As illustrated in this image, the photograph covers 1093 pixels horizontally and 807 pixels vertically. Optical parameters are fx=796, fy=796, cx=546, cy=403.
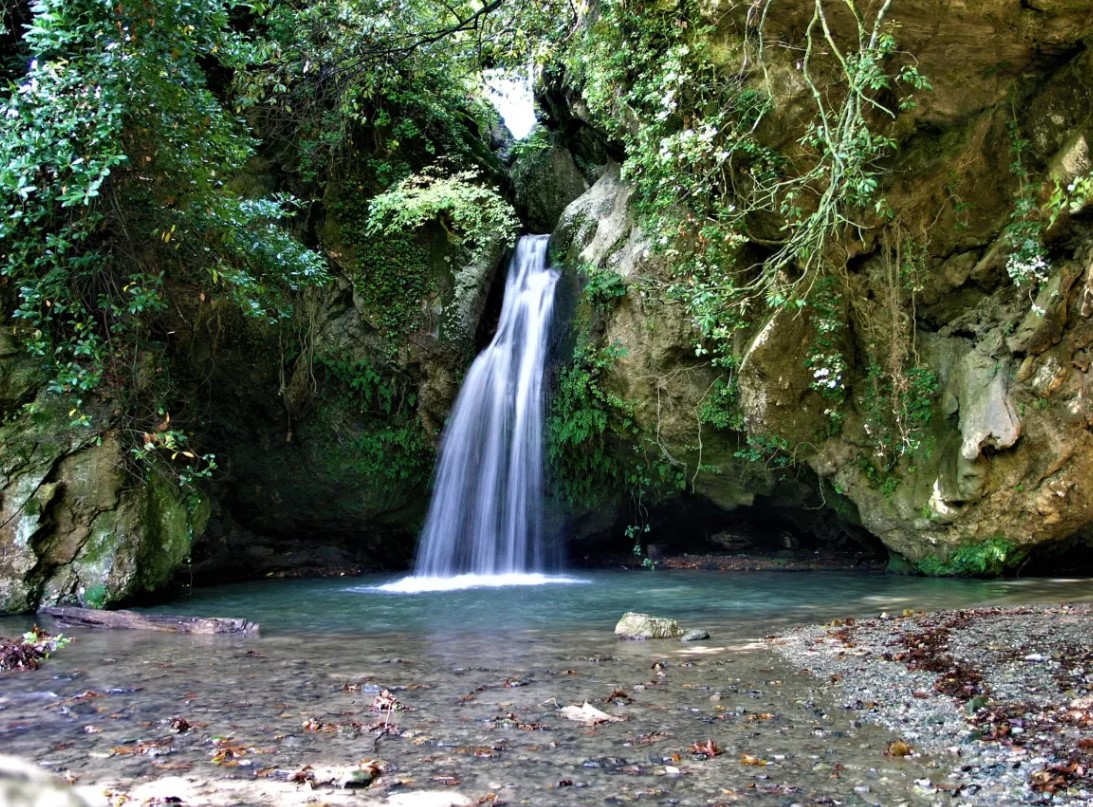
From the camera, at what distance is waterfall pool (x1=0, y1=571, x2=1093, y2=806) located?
11.0 ft

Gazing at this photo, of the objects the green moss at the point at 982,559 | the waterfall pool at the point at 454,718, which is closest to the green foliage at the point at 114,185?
the waterfall pool at the point at 454,718

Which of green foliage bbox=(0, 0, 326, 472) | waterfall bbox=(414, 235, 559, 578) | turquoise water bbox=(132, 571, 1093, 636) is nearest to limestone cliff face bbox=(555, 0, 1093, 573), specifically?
turquoise water bbox=(132, 571, 1093, 636)

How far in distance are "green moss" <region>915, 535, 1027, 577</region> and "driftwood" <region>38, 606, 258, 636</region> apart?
365 inches

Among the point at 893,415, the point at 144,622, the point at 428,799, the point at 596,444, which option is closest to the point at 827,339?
the point at 893,415

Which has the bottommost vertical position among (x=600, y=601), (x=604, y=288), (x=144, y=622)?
(x=600, y=601)

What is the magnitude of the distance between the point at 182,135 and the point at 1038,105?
10.1 metres

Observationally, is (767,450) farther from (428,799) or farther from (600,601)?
(428,799)

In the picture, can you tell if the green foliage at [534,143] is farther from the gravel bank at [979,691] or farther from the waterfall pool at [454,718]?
the gravel bank at [979,691]

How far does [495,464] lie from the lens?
531 inches

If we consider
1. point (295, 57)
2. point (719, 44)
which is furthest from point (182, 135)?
point (719, 44)

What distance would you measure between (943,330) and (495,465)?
7.16 metres

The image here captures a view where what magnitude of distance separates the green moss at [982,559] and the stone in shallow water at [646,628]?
241 inches

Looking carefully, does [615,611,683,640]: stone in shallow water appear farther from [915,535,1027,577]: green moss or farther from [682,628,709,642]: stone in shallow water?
[915,535,1027,577]: green moss

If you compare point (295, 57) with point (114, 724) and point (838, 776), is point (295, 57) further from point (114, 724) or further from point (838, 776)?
point (838, 776)
